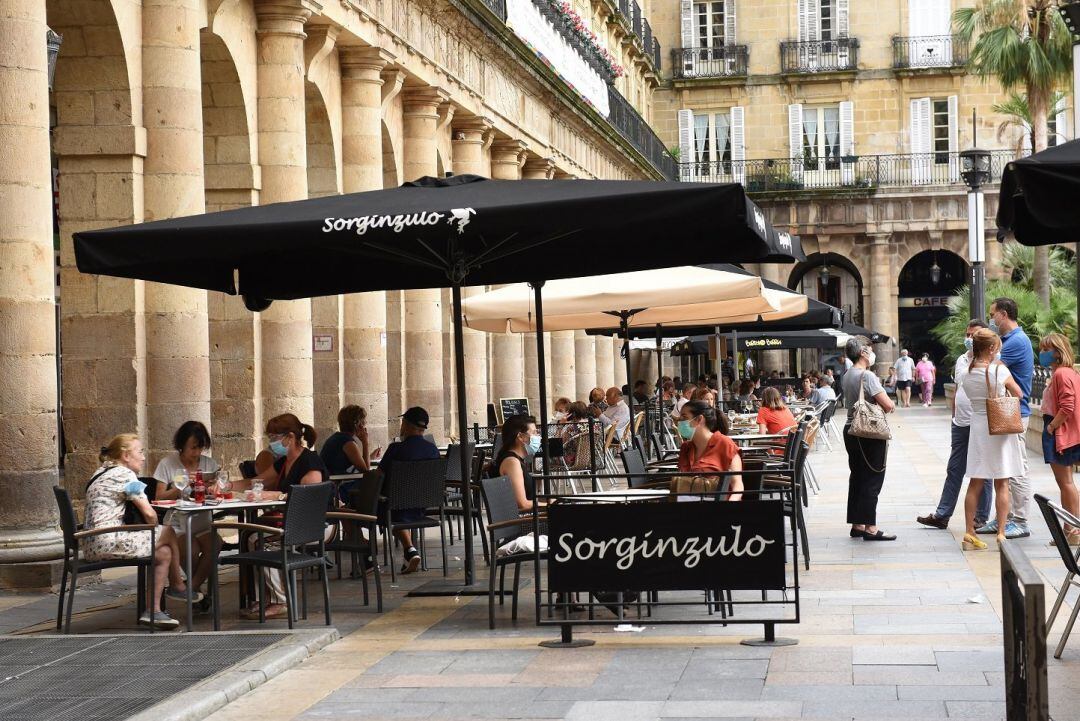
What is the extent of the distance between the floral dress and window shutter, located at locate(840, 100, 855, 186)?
153 ft

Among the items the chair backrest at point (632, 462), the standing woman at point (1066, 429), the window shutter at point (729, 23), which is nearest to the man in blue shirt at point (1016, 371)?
the standing woman at point (1066, 429)

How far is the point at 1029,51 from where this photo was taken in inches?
1639

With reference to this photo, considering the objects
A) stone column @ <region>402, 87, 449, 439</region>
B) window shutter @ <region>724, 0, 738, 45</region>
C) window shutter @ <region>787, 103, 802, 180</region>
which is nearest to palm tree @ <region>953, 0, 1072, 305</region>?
window shutter @ <region>787, 103, 802, 180</region>

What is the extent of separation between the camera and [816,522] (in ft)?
50.4

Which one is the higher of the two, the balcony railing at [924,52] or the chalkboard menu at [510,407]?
the balcony railing at [924,52]

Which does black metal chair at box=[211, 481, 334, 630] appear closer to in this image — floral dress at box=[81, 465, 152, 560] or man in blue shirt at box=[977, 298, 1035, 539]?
floral dress at box=[81, 465, 152, 560]

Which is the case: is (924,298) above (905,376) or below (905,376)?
above

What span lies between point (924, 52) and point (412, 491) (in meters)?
46.2

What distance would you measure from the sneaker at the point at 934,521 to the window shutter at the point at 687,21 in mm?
43714

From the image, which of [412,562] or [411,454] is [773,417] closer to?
[411,454]

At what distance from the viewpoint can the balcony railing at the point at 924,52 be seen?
54.3m

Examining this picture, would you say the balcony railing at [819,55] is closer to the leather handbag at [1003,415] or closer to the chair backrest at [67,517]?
the leather handbag at [1003,415]

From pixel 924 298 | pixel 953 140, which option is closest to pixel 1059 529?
pixel 953 140

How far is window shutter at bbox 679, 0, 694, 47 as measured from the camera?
5619cm
